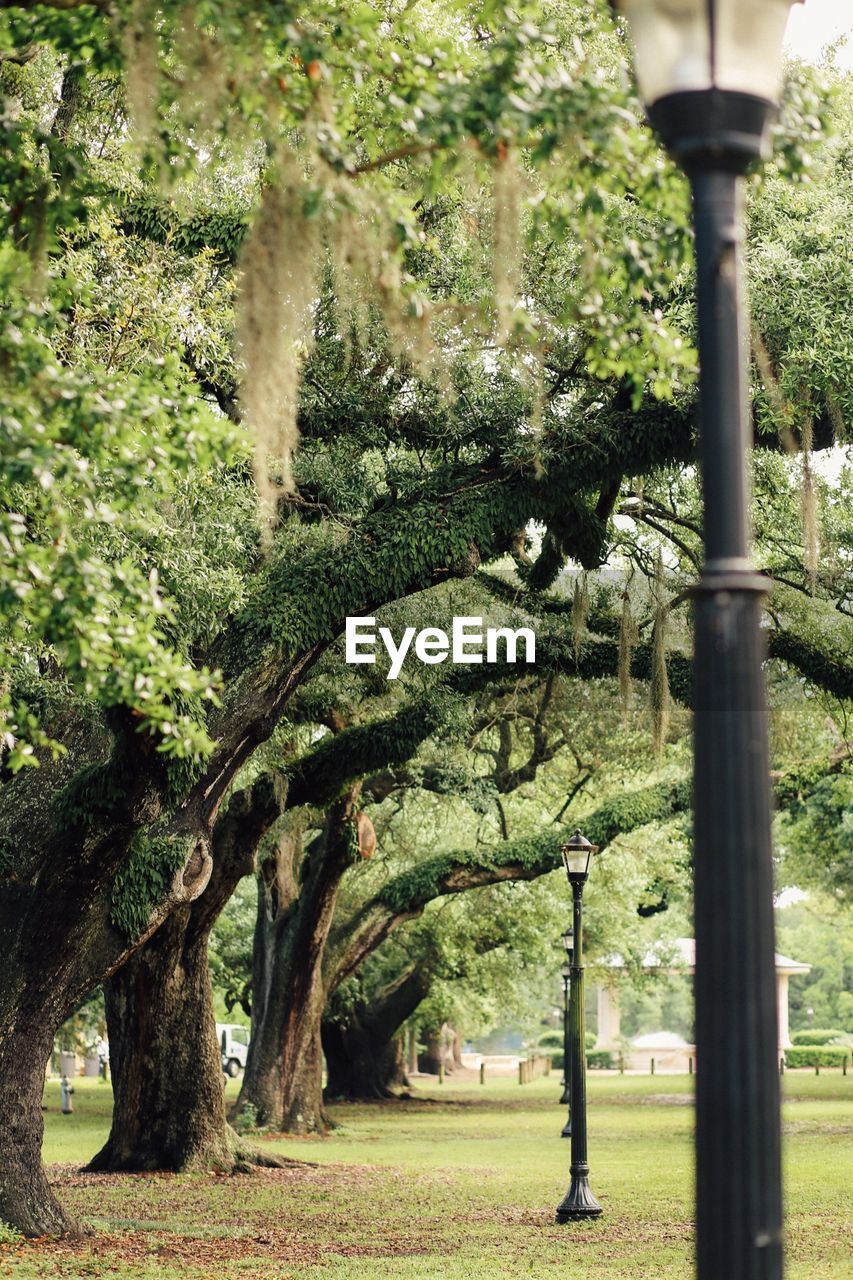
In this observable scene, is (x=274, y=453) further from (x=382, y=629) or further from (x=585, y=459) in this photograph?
(x=382, y=629)

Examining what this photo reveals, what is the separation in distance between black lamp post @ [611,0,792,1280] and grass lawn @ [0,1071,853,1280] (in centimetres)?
765

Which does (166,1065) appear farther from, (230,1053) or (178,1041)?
(230,1053)

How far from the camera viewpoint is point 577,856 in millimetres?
13180

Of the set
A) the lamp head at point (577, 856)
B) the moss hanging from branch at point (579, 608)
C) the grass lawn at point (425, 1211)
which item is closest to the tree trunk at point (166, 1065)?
the grass lawn at point (425, 1211)

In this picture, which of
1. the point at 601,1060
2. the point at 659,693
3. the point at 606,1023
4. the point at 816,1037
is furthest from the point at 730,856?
the point at 606,1023

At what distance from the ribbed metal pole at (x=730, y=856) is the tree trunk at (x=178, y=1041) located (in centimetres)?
1362

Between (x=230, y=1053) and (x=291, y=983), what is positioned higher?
(x=291, y=983)

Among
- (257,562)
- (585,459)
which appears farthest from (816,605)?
(257,562)

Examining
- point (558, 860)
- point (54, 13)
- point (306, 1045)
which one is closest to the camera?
point (54, 13)

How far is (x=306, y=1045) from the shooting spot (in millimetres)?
23406

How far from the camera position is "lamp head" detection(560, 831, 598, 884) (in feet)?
43.0

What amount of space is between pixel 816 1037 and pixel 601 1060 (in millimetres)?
9139

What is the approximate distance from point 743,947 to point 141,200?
10.1m

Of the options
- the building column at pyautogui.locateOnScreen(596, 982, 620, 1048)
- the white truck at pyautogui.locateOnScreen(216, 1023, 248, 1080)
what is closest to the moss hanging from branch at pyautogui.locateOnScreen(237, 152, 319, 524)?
the white truck at pyautogui.locateOnScreen(216, 1023, 248, 1080)
